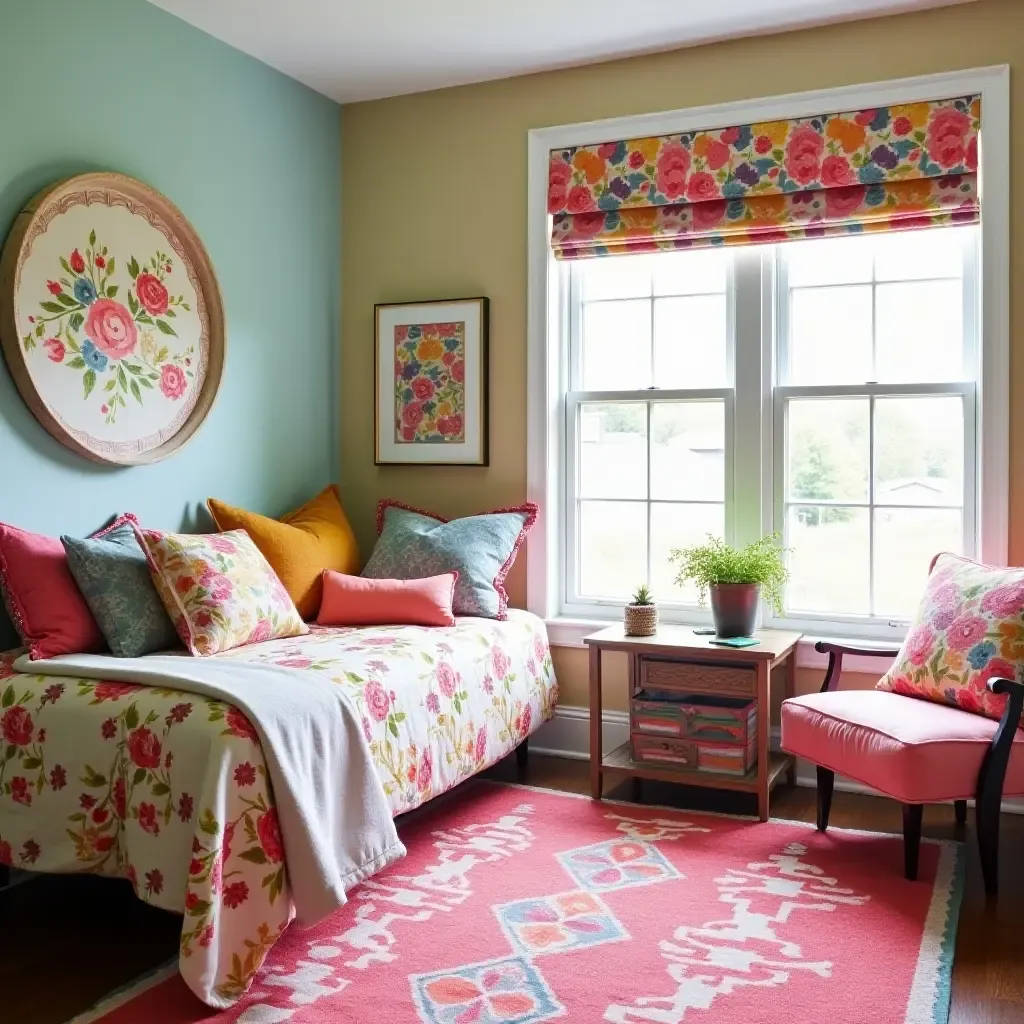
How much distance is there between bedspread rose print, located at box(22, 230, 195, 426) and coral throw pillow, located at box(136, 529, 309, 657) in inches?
21.4

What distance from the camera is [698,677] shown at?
12.0ft

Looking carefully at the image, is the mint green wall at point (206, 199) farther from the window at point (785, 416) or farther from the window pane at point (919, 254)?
the window pane at point (919, 254)

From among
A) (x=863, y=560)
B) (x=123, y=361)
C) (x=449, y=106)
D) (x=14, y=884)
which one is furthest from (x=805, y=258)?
(x=14, y=884)

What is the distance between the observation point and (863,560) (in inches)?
152

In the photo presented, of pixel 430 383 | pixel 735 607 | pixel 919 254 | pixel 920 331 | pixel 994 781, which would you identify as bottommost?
pixel 994 781

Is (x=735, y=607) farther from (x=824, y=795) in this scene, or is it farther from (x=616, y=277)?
(x=616, y=277)

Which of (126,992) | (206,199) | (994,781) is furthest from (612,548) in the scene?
(126,992)

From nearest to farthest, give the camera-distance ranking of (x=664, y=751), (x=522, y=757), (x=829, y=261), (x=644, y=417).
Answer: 1. (x=664, y=751)
2. (x=829, y=261)
3. (x=522, y=757)
4. (x=644, y=417)

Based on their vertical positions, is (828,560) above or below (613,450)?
below

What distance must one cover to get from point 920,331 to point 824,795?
164cm

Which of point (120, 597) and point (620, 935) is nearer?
point (620, 935)

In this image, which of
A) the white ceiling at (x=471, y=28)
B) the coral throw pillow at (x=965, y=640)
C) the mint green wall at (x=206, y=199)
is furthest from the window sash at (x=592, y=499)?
the white ceiling at (x=471, y=28)

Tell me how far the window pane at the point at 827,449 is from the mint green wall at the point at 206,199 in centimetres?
191

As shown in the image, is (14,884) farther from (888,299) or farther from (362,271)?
(888,299)
